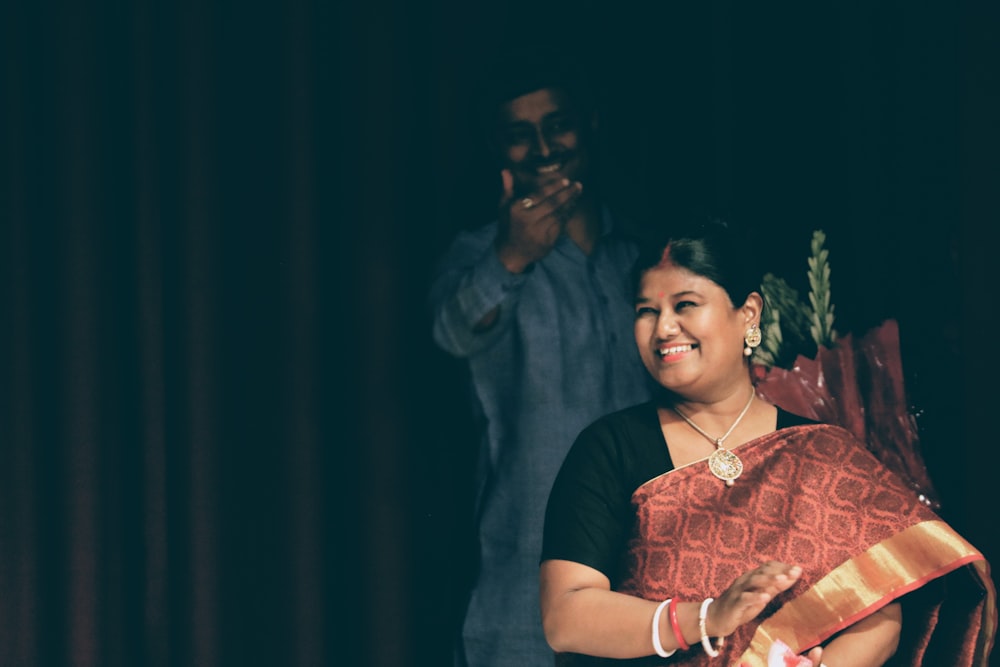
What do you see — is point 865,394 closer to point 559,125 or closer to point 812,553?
point 812,553

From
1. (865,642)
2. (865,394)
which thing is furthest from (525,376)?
(865,642)

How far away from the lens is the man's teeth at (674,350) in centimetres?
151

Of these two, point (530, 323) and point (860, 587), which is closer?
point (860, 587)

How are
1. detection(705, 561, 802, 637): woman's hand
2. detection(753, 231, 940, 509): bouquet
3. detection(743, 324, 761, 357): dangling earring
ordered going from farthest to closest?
1. detection(753, 231, 940, 509): bouquet
2. detection(743, 324, 761, 357): dangling earring
3. detection(705, 561, 802, 637): woman's hand

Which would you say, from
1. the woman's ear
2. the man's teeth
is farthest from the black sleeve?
the woman's ear

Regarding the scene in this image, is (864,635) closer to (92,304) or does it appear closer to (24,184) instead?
(92,304)

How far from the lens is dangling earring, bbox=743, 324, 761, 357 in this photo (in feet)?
5.02

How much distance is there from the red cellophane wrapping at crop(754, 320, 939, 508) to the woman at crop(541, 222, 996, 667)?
0.39ft

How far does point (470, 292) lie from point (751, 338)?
443 millimetres

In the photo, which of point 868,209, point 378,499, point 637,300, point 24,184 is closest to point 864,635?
point 637,300

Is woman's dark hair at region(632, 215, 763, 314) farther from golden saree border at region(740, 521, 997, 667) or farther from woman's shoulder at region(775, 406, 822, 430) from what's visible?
golden saree border at region(740, 521, 997, 667)

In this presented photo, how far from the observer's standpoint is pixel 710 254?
1.51 metres

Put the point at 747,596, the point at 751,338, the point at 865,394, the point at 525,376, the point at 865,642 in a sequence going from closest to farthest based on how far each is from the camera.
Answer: the point at 747,596
the point at 865,642
the point at 751,338
the point at 865,394
the point at 525,376

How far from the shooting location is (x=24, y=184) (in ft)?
6.15
